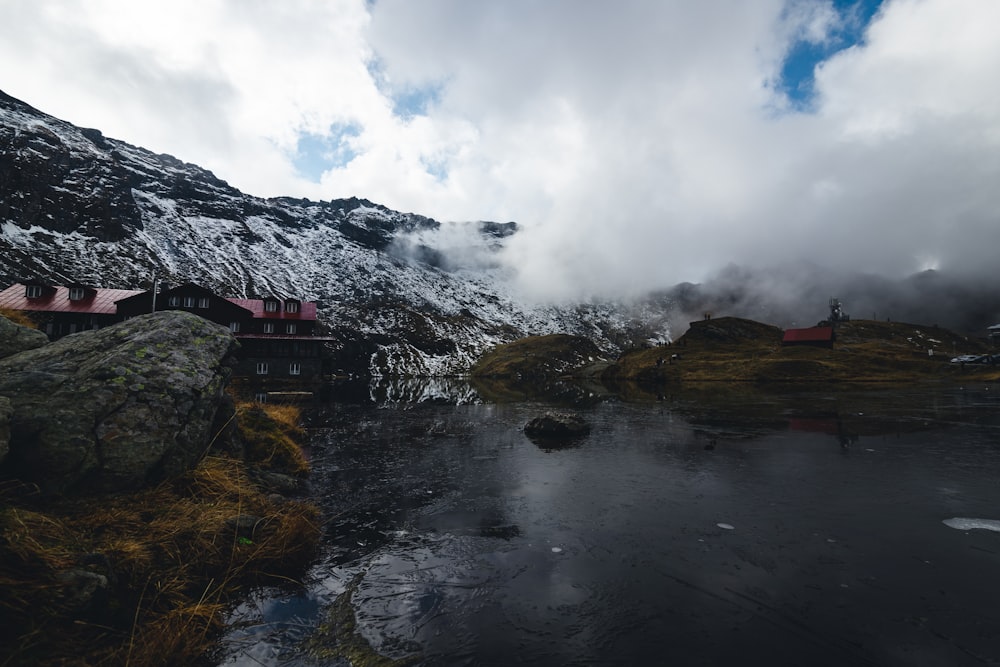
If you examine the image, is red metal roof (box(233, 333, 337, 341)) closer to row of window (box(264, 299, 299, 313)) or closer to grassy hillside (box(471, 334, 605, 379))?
row of window (box(264, 299, 299, 313))

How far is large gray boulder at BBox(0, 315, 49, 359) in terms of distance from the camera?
11.3m

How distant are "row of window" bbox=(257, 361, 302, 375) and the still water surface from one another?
66547mm

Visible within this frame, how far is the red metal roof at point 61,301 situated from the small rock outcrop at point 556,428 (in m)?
75.5

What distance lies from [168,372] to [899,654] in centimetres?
1693

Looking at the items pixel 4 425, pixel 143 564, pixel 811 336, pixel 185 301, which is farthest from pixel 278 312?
pixel 811 336

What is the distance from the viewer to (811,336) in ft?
447

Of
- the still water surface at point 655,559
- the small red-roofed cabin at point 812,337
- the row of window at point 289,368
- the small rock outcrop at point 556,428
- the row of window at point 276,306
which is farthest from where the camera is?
the small red-roofed cabin at point 812,337

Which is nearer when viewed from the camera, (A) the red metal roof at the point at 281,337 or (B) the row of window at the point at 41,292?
(B) the row of window at the point at 41,292

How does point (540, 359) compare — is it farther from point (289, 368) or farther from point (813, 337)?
point (813, 337)

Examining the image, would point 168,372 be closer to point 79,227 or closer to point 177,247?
point 79,227

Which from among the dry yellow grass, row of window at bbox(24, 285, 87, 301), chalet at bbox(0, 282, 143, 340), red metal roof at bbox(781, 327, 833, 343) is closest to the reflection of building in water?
the dry yellow grass

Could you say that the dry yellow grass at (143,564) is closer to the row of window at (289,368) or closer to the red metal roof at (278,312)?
the row of window at (289,368)

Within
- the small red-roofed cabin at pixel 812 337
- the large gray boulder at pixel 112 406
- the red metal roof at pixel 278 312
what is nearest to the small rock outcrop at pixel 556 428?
the large gray boulder at pixel 112 406

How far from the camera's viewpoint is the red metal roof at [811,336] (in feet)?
439
